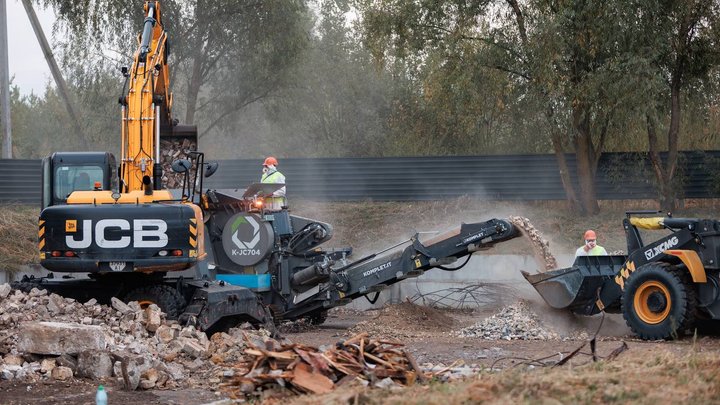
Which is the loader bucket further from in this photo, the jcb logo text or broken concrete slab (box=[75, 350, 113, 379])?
broken concrete slab (box=[75, 350, 113, 379])

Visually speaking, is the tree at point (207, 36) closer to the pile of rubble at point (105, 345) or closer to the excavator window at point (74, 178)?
the excavator window at point (74, 178)

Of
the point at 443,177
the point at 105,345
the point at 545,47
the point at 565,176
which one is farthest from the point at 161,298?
the point at 565,176

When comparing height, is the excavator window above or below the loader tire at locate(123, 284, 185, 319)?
above

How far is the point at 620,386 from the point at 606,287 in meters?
7.75

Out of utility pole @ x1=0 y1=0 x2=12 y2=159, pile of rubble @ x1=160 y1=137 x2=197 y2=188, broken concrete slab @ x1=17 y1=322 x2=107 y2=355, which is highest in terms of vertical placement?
utility pole @ x1=0 y1=0 x2=12 y2=159

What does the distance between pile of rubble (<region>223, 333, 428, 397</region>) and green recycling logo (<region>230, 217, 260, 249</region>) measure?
7329mm

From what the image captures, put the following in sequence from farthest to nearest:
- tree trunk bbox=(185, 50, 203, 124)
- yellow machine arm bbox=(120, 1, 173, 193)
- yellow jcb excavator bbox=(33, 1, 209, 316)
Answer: tree trunk bbox=(185, 50, 203, 124) < yellow machine arm bbox=(120, 1, 173, 193) < yellow jcb excavator bbox=(33, 1, 209, 316)

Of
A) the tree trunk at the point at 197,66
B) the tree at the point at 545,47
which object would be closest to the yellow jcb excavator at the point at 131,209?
the tree at the point at 545,47

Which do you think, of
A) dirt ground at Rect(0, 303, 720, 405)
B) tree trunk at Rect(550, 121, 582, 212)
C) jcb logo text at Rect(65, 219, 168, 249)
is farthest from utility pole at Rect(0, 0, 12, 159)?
jcb logo text at Rect(65, 219, 168, 249)

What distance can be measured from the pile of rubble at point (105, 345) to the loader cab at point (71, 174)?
192 cm

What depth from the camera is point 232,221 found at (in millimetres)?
17438

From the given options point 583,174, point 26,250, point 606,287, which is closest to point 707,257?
point 606,287

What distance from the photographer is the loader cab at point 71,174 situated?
52.5 feet

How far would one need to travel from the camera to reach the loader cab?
16.0 metres
